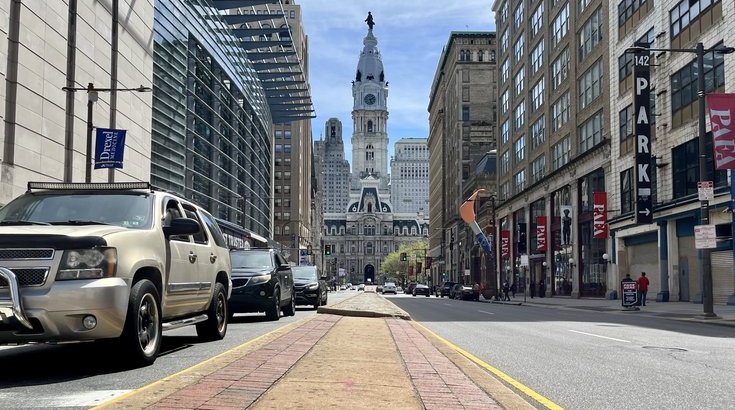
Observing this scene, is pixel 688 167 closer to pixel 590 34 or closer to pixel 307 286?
pixel 590 34

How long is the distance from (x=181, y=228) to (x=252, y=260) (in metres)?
9.63

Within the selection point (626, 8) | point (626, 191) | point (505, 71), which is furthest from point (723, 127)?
point (505, 71)

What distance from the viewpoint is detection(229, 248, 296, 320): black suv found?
16234 millimetres

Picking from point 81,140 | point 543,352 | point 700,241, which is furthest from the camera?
point 81,140

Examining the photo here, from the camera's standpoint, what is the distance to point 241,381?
6.00m

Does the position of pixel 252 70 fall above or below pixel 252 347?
above

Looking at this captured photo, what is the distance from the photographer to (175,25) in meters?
42.4

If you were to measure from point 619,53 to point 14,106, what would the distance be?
32.1 m

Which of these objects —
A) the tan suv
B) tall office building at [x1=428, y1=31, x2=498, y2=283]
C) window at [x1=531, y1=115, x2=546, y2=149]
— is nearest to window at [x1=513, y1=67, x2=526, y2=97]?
window at [x1=531, y1=115, x2=546, y2=149]

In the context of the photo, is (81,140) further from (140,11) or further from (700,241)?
(700,241)

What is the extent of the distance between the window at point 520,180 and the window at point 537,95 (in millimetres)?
6405

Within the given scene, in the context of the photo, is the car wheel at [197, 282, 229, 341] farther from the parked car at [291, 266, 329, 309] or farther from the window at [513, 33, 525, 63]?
the window at [513, 33, 525, 63]

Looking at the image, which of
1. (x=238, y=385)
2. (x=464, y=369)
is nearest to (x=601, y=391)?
(x=464, y=369)

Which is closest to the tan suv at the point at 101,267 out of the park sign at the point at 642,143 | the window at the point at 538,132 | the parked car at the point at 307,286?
the parked car at the point at 307,286
